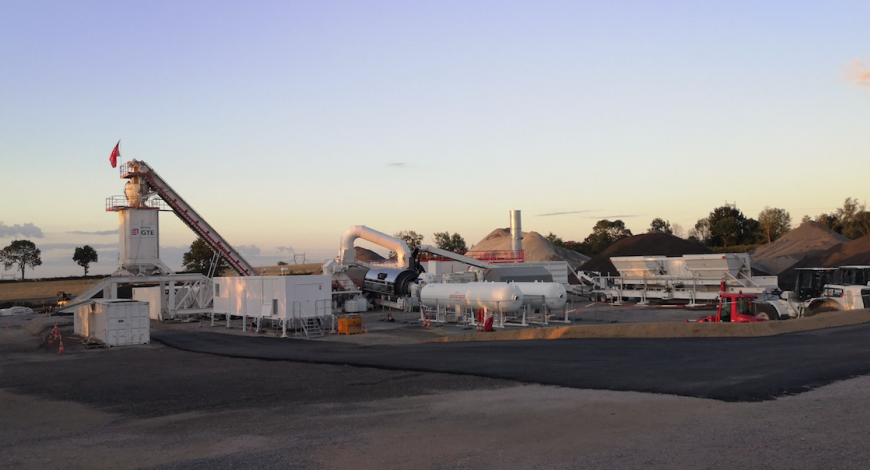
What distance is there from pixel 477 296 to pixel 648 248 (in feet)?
126

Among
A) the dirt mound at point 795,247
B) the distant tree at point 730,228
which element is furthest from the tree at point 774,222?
the dirt mound at point 795,247

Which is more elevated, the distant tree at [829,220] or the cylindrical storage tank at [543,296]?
the distant tree at [829,220]

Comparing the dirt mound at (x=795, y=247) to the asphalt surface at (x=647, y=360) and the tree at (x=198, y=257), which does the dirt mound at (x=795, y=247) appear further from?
the tree at (x=198, y=257)

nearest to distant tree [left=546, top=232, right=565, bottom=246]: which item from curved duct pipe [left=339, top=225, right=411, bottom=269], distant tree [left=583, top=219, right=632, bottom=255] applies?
distant tree [left=583, top=219, right=632, bottom=255]

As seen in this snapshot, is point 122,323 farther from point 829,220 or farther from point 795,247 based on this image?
point 829,220

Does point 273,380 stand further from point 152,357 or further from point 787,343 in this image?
point 787,343

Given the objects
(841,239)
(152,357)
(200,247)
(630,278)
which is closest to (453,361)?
(152,357)

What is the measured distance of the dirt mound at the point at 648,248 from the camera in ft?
220

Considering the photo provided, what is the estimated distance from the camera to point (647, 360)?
754 inches

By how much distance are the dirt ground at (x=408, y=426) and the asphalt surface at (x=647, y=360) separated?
34.7 inches

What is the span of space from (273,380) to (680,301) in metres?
32.7

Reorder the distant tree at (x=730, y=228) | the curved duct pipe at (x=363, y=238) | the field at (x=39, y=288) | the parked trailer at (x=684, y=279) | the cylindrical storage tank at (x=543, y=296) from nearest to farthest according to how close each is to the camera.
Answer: the cylindrical storage tank at (x=543, y=296), the parked trailer at (x=684, y=279), the curved duct pipe at (x=363, y=238), the field at (x=39, y=288), the distant tree at (x=730, y=228)

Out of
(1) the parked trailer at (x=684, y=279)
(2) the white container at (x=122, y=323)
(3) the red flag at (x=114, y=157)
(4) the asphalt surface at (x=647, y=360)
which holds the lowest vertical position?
(4) the asphalt surface at (x=647, y=360)

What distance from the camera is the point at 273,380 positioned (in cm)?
1877
